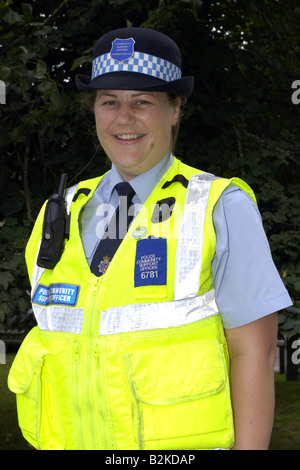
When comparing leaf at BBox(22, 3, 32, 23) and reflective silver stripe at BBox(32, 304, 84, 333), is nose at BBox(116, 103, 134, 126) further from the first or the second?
leaf at BBox(22, 3, 32, 23)

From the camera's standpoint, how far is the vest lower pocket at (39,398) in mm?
2025

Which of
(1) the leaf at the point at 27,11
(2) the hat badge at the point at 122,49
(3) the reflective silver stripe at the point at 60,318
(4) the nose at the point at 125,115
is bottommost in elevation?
(3) the reflective silver stripe at the point at 60,318

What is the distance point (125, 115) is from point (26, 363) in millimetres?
960

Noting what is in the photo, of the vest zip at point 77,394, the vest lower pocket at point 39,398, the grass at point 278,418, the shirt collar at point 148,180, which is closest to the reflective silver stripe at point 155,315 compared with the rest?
the vest zip at point 77,394

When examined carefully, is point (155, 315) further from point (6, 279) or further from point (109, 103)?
point (6, 279)

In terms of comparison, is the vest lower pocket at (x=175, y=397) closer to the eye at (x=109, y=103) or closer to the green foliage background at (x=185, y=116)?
the eye at (x=109, y=103)

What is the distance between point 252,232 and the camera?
1.89 m

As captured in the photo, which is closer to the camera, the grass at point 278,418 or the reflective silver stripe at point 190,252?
the reflective silver stripe at point 190,252

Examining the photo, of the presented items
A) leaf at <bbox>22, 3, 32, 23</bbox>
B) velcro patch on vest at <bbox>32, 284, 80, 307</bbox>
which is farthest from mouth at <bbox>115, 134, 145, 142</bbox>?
leaf at <bbox>22, 3, 32, 23</bbox>

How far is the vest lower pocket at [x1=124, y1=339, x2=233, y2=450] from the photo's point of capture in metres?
1.84

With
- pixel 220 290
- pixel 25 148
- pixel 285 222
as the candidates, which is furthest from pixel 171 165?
pixel 25 148

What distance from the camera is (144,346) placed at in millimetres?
1887

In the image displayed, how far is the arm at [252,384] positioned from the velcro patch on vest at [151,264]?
0.99 ft
